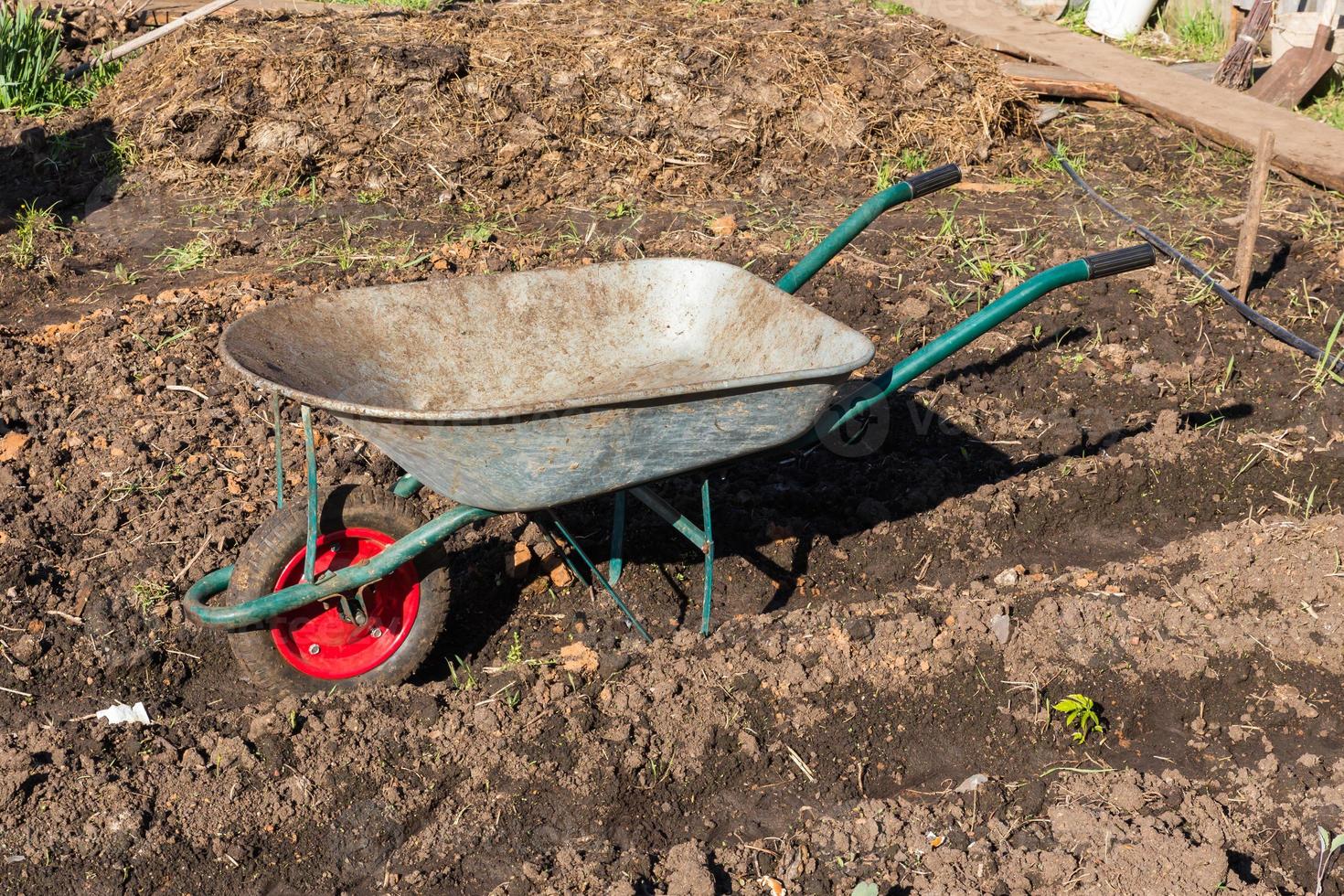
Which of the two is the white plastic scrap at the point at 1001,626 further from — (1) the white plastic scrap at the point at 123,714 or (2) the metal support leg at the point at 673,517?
(1) the white plastic scrap at the point at 123,714

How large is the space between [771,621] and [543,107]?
3745 millimetres

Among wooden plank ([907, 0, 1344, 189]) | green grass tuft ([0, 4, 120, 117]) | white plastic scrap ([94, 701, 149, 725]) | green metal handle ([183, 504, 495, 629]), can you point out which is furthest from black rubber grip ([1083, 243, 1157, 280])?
green grass tuft ([0, 4, 120, 117])

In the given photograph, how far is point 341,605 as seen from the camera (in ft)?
9.94

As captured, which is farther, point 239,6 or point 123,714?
point 239,6

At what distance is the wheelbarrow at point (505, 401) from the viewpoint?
274 centimetres

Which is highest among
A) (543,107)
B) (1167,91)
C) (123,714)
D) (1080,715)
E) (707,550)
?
(1167,91)

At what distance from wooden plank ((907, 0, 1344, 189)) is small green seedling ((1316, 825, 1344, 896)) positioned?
4.00 m

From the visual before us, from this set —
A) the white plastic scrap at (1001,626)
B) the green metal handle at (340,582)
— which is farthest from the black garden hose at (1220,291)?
the green metal handle at (340,582)

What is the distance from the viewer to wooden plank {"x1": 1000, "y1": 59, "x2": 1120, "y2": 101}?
6797 mm

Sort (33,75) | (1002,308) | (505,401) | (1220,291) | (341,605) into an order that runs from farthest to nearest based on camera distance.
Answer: (33,75)
(1220,291)
(505,401)
(1002,308)
(341,605)

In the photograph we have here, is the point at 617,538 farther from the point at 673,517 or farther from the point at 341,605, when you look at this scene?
the point at 341,605

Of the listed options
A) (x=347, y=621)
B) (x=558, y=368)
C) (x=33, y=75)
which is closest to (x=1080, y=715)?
(x=558, y=368)

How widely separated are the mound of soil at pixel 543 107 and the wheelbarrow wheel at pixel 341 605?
3105 mm

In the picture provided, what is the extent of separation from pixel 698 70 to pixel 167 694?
176 inches
